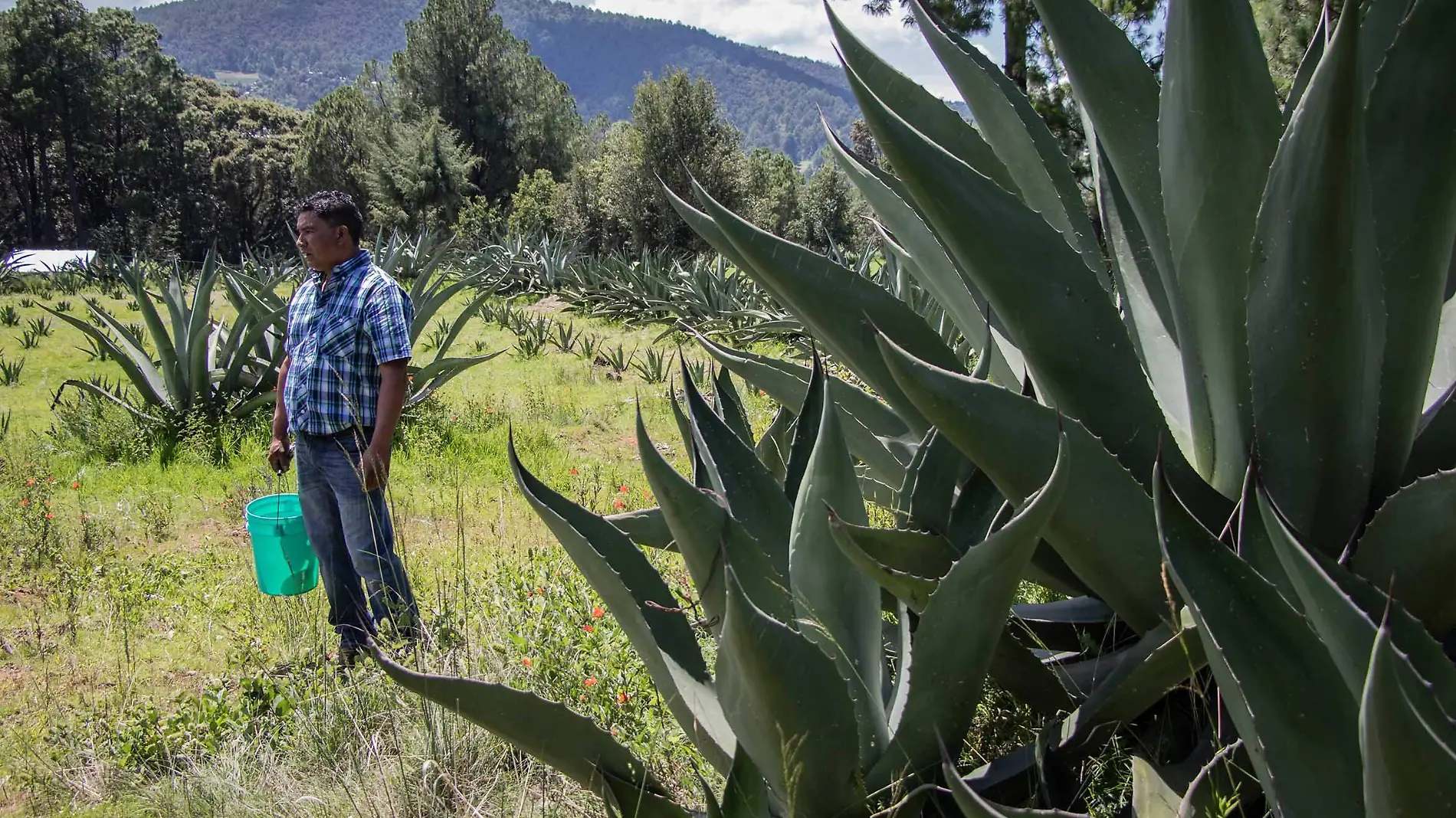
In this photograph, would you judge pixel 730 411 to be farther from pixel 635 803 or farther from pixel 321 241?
pixel 321 241

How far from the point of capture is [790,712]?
116 cm

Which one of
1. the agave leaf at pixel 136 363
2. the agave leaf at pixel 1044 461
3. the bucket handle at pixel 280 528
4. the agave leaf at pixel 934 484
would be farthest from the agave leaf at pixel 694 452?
the agave leaf at pixel 136 363

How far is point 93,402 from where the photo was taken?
7.03 metres

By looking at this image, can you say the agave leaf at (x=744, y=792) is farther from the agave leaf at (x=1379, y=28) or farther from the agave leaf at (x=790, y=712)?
the agave leaf at (x=1379, y=28)

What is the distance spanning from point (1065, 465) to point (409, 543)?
14.4 feet

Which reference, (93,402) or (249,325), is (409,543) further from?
(93,402)

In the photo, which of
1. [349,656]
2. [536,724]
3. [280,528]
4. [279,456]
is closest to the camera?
[536,724]

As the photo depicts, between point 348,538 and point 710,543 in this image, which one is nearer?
point 710,543

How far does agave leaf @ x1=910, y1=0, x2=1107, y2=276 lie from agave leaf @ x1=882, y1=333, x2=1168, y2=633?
524 mm

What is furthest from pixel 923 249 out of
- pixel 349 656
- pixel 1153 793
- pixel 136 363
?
pixel 136 363

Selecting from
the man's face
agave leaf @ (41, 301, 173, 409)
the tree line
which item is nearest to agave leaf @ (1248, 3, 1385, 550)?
the man's face

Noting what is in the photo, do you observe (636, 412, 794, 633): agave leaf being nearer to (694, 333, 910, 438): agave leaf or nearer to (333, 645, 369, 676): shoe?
(694, 333, 910, 438): agave leaf

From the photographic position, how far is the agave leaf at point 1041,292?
1.21 metres

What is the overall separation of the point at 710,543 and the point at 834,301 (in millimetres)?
420
